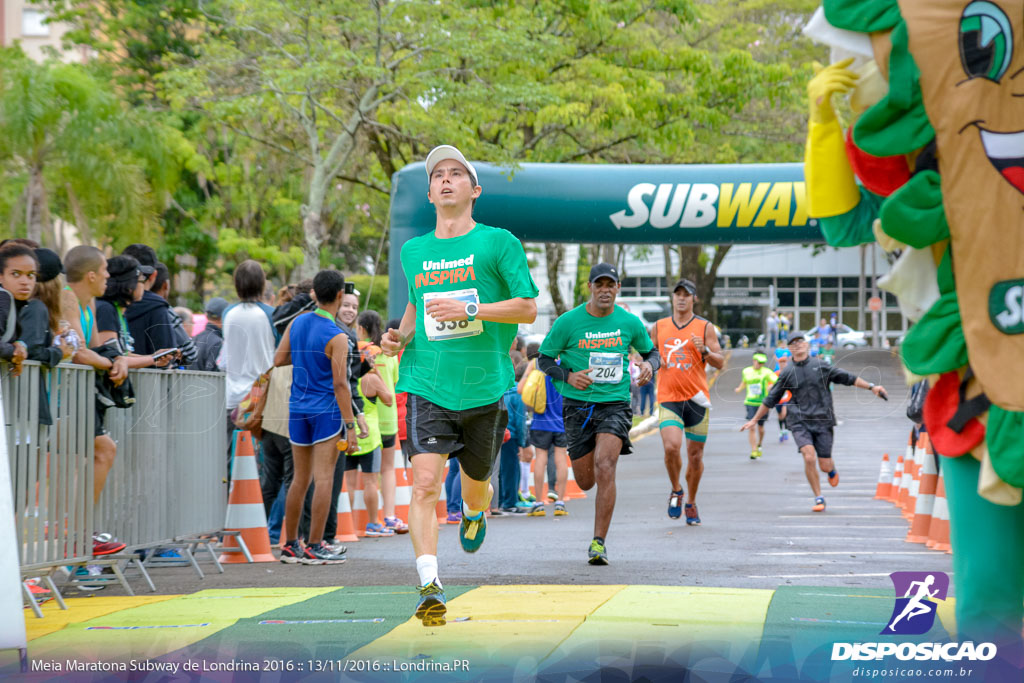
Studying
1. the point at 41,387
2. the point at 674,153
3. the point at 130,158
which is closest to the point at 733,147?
the point at 674,153

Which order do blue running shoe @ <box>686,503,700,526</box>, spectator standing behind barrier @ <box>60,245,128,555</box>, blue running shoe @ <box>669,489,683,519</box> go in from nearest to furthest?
spectator standing behind barrier @ <box>60,245,128,555</box> → blue running shoe @ <box>669,489,683,519</box> → blue running shoe @ <box>686,503,700,526</box>

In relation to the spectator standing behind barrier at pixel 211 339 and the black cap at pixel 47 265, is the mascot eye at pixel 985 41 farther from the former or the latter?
the spectator standing behind barrier at pixel 211 339

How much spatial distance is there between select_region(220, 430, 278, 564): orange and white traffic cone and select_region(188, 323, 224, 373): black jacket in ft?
4.57

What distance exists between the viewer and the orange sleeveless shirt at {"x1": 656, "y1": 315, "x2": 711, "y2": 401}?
452 inches

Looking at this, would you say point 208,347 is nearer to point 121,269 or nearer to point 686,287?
point 121,269

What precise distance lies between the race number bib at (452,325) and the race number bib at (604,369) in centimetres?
316

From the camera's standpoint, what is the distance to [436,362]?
18.9 ft

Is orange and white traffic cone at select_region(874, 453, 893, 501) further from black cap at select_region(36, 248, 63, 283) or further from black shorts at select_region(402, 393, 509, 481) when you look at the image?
black cap at select_region(36, 248, 63, 283)

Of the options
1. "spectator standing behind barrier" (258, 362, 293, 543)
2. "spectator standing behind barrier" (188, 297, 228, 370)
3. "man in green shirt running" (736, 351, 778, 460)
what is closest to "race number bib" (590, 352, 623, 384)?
"spectator standing behind barrier" (258, 362, 293, 543)

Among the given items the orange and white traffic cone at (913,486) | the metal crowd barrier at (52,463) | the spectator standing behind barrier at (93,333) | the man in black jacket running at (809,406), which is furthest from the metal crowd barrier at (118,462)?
the orange and white traffic cone at (913,486)

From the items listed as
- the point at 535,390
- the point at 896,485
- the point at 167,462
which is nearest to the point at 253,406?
the point at 167,462

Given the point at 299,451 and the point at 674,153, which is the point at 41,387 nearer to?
the point at 299,451

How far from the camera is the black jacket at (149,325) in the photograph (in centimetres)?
874

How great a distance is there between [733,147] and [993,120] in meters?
25.8
